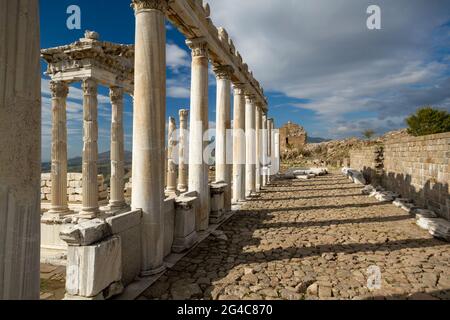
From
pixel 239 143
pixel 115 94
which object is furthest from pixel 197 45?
pixel 239 143

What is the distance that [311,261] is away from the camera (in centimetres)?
550

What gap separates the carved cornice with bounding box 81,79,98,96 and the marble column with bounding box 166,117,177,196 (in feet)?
23.8

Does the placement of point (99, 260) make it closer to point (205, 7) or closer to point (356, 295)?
point (356, 295)

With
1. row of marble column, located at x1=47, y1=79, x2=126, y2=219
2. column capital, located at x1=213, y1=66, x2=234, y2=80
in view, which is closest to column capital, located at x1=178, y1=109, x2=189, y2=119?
column capital, located at x1=213, y1=66, x2=234, y2=80

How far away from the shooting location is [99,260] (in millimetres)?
3689

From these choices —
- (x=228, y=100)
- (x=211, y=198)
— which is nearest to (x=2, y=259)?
(x=211, y=198)

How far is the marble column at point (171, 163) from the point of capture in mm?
15746

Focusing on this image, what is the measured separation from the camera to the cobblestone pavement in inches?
169

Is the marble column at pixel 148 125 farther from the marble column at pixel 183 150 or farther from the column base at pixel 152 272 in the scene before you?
the marble column at pixel 183 150

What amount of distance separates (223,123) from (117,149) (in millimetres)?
4378

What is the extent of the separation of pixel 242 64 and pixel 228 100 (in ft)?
11.0

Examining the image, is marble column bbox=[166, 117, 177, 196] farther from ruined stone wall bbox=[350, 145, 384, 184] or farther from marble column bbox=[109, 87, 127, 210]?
ruined stone wall bbox=[350, 145, 384, 184]

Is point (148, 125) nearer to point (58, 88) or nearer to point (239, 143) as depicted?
point (58, 88)

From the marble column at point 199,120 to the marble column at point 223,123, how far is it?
211 cm
